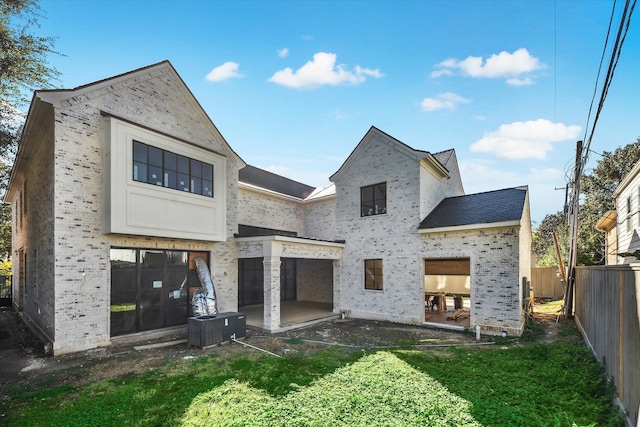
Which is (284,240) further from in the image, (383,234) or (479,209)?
(479,209)

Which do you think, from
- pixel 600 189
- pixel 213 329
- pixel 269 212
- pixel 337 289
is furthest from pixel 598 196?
pixel 213 329

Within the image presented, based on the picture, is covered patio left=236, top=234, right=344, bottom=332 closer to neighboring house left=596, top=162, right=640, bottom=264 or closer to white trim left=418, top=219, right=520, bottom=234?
white trim left=418, top=219, right=520, bottom=234

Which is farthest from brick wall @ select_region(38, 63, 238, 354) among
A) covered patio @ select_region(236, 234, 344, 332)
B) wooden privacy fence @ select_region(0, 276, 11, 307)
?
wooden privacy fence @ select_region(0, 276, 11, 307)

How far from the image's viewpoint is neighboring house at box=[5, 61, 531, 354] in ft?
27.5

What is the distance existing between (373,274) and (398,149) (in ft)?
16.9

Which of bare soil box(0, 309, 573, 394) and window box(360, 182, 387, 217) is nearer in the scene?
bare soil box(0, 309, 573, 394)

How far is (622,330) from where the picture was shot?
4422 mm

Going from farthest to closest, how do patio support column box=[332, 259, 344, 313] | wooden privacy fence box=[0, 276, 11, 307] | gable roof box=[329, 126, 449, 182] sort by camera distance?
wooden privacy fence box=[0, 276, 11, 307], patio support column box=[332, 259, 344, 313], gable roof box=[329, 126, 449, 182]

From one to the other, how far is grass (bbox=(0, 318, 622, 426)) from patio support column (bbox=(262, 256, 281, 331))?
3.16 meters

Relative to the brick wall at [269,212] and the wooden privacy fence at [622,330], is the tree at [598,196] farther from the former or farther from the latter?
the wooden privacy fence at [622,330]

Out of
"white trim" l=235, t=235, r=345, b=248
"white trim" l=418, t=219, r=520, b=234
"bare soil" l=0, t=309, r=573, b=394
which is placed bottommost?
"bare soil" l=0, t=309, r=573, b=394

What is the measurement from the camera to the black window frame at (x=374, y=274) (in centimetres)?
1274

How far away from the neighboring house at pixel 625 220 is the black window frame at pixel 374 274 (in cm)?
783

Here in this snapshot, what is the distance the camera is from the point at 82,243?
8.36 meters
